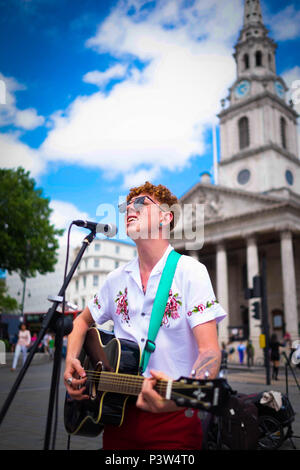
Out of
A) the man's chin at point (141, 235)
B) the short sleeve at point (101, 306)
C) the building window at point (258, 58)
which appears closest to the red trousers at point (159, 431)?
the short sleeve at point (101, 306)

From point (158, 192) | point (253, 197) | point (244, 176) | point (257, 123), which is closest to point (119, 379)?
point (158, 192)

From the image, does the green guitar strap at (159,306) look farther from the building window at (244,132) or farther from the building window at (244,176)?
the building window at (244,132)

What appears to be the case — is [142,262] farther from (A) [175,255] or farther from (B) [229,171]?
(B) [229,171]

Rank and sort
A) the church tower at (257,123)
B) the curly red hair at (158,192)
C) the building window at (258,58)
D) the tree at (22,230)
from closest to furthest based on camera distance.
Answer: the curly red hair at (158,192) → the tree at (22,230) → the church tower at (257,123) → the building window at (258,58)

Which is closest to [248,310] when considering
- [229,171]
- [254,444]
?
[229,171]

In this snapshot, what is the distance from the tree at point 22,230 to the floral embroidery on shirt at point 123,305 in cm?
2400

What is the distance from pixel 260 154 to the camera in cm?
4191

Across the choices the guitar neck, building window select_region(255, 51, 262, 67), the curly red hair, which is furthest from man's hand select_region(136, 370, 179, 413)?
building window select_region(255, 51, 262, 67)

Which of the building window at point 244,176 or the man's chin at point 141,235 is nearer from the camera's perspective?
the man's chin at point 141,235

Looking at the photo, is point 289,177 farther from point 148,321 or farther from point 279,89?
point 148,321

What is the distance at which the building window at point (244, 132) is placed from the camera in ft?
147

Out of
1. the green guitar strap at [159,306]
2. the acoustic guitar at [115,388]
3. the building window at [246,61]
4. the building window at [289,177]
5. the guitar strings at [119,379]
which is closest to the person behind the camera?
the acoustic guitar at [115,388]

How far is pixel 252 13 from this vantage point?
4903 centimetres
